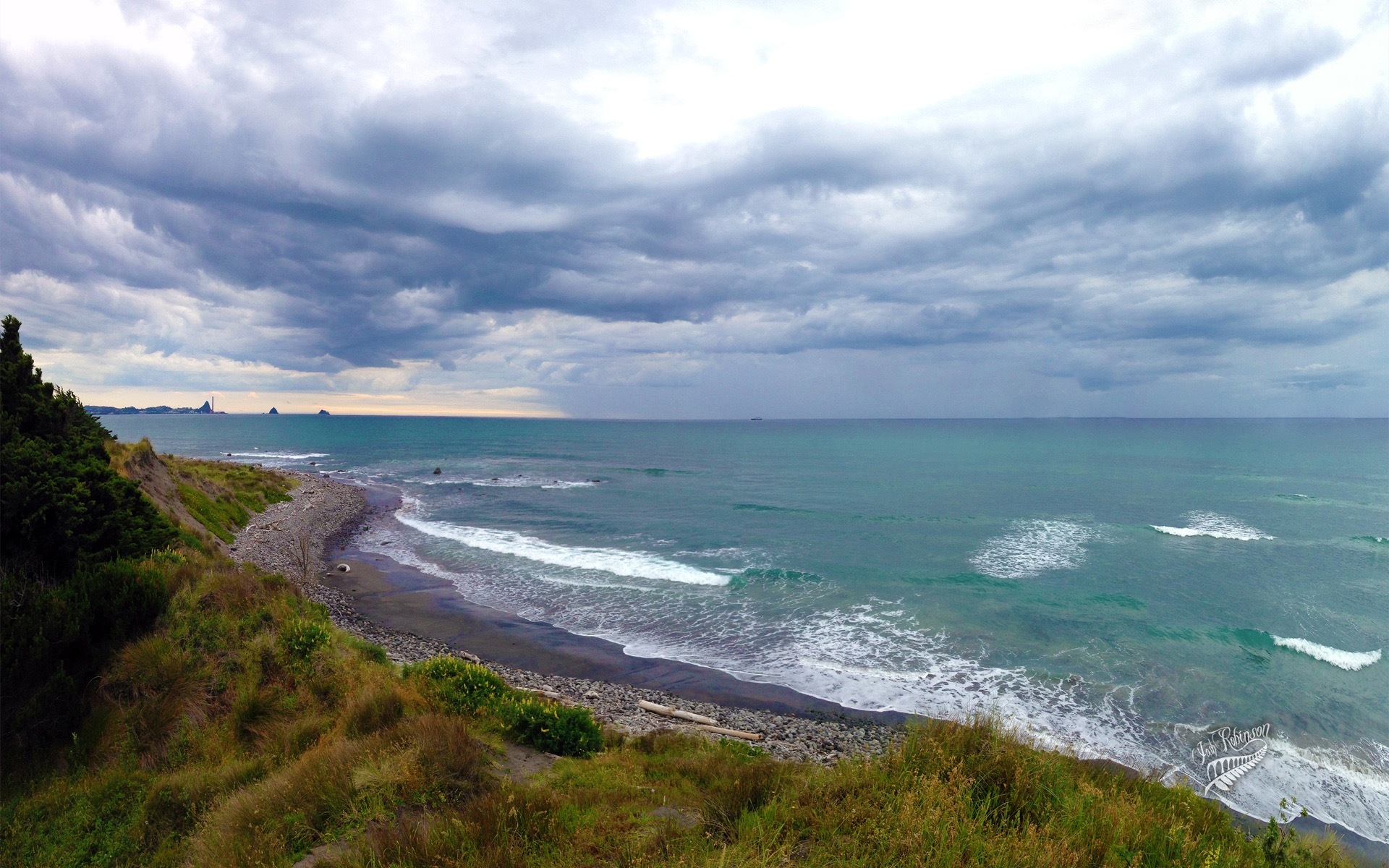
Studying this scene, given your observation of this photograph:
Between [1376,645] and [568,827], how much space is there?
2705cm

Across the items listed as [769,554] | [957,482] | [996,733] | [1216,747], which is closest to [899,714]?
[1216,747]

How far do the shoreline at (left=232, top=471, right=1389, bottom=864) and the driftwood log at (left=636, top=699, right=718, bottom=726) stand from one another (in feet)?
0.87

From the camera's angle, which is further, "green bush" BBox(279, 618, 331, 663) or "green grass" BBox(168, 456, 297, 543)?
"green grass" BBox(168, 456, 297, 543)

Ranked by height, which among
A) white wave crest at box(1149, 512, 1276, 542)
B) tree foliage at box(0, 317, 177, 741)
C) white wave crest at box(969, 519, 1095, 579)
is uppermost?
tree foliage at box(0, 317, 177, 741)

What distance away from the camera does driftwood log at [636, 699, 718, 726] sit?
14133 mm

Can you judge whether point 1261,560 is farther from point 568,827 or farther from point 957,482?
point 568,827

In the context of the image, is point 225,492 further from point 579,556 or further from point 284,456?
point 284,456

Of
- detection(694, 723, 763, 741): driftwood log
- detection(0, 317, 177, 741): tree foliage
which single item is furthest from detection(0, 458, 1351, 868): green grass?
detection(694, 723, 763, 741): driftwood log

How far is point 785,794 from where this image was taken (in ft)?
20.6

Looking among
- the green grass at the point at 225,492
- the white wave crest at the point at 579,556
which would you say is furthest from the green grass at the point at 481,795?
the green grass at the point at 225,492

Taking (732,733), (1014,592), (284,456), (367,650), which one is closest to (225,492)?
(367,650)

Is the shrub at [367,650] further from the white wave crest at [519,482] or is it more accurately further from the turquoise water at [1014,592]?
the white wave crest at [519,482]

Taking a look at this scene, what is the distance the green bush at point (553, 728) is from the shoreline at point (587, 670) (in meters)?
3.23

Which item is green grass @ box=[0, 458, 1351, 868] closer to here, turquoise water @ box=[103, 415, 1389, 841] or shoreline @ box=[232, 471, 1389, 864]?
shoreline @ box=[232, 471, 1389, 864]
